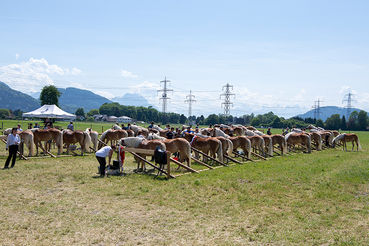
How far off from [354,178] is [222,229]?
8982mm

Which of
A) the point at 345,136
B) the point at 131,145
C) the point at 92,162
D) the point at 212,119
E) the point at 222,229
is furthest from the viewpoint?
the point at 212,119

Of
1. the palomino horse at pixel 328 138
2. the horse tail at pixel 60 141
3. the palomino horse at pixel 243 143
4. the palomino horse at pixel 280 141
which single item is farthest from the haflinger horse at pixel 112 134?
the palomino horse at pixel 328 138

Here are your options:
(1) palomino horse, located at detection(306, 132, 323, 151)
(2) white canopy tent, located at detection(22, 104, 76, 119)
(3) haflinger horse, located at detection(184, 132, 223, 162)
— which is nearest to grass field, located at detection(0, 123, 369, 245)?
(3) haflinger horse, located at detection(184, 132, 223, 162)

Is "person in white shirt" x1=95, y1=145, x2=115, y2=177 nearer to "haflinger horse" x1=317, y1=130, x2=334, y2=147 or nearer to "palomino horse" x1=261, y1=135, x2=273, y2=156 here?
"palomino horse" x1=261, y1=135, x2=273, y2=156

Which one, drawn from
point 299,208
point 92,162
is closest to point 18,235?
point 299,208

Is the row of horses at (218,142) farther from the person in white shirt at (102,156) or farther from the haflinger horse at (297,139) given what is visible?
the person in white shirt at (102,156)

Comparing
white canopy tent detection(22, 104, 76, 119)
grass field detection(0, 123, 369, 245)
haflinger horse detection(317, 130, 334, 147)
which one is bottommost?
grass field detection(0, 123, 369, 245)

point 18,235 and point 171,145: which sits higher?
point 171,145

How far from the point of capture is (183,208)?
28.8ft

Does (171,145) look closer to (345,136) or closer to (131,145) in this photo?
(131,145)

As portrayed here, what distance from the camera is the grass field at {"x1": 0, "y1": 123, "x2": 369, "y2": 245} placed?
6711 millimetres

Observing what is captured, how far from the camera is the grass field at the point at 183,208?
22.0ft

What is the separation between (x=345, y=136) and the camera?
28.4 meters

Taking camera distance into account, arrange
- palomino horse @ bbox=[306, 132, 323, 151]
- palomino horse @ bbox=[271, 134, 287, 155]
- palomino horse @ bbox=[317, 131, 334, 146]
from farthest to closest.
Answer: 1. palomino horse @ bbox=[317, 131, 334, 146]
2. palomino horse @ bbox=[306, 132, 323, 151]
3. palomino horse @ bbox=[271, 134, 287, 155]
